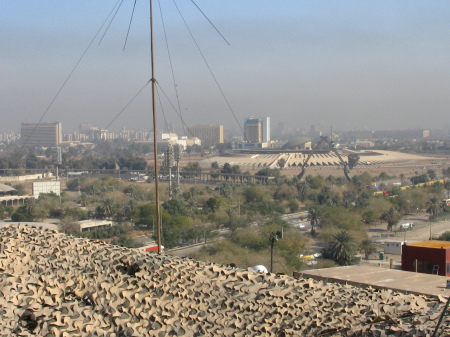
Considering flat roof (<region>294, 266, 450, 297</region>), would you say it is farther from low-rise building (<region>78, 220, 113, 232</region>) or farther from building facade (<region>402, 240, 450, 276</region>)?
low-rise building (<region>78, 220, 113, 232</region>)

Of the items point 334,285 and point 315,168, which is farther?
point 315,168

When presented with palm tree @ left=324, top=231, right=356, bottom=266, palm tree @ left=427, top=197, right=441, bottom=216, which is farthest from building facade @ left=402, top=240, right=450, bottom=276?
palm tree @ left=427, top=197, right=441, bottom=216

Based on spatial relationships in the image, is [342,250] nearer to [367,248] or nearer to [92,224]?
[367,248]

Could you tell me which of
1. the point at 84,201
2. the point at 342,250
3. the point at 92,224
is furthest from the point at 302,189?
the point at 342,250

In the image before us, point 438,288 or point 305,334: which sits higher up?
point 305,334

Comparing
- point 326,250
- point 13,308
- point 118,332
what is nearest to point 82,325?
point 118,332

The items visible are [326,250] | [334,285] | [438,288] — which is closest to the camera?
[334,285]

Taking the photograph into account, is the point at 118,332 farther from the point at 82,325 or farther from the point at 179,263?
the point at 179,263
